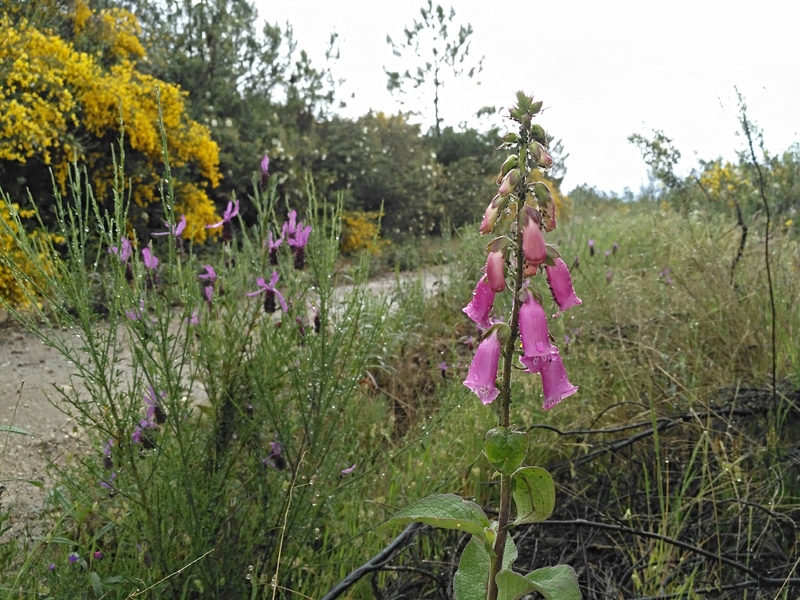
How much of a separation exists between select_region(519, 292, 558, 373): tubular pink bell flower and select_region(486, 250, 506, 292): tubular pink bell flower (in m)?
0.05

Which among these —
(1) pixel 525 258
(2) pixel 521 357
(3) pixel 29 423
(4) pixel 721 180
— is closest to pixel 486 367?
(2) pixel 521 357

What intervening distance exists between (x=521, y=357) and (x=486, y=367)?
6 centimetres

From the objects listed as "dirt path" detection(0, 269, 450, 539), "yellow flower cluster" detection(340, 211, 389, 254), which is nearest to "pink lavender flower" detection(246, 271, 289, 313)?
"dirt path" detection(0, 269, 450, 539)

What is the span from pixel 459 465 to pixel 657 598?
85 centimetres

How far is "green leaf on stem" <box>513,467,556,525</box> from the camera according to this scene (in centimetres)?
92

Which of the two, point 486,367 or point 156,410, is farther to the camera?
point 156,410

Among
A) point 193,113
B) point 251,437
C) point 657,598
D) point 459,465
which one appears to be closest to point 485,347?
point 657,598

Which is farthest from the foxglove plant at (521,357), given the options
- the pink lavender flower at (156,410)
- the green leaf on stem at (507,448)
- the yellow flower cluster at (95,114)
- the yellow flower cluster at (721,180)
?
the yellow flower cluster at (721,180)

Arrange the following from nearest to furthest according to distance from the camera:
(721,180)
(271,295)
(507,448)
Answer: (507,448), (271,295), (721,180)

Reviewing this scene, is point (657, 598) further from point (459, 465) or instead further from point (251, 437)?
point (251, 437)

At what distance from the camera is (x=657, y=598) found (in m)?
1.32

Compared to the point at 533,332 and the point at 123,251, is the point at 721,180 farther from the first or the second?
the point at 533,332

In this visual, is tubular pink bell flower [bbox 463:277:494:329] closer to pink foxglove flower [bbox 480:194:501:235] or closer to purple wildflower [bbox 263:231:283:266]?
pink foxglove flower [bbox 480:194:501:235]

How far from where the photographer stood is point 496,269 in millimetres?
944
